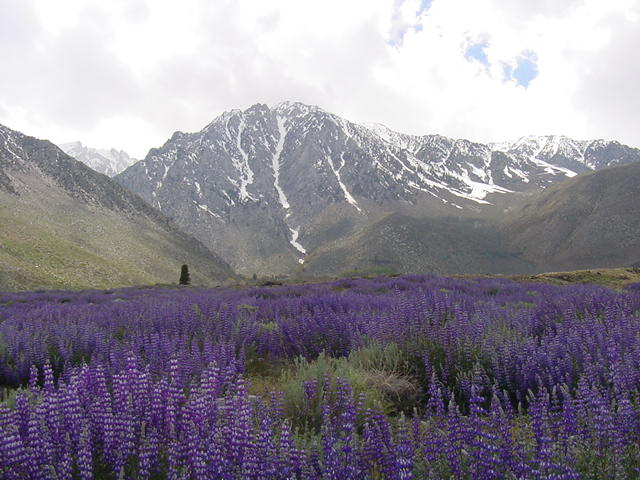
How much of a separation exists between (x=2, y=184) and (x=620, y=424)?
12330 centimetres

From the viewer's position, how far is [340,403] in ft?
12.5

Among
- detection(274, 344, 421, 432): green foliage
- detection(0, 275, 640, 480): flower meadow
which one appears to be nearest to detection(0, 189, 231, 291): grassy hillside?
detection(0, 275, 640, 480): flower meadow

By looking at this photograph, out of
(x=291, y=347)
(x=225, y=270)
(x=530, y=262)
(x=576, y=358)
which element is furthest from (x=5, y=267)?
(x=530, y=262)

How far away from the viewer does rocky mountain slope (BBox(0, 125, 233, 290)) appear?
216 ft

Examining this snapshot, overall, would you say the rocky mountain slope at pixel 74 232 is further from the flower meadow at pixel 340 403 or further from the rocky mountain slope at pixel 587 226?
the rocky mountain slope at pixel 587 226

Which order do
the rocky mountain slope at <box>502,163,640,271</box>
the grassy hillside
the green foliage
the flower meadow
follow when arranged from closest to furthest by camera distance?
the flower meadow < the green foliage < the grassy hillside < the rocky mountain slope at <box>502,163,640,271</box>

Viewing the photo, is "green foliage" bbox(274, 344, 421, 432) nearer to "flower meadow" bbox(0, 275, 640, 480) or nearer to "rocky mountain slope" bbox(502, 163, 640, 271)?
"flower meadow" bbox(0, 275, 640, 480)

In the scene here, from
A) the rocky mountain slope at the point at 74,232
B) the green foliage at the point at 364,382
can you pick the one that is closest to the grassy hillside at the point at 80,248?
the rocky mountain slope at the point at 74,232

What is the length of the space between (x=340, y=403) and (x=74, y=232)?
4244 inches

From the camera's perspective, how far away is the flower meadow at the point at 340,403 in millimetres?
2564

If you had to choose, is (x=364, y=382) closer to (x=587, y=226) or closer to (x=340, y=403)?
(x=340, y=403)

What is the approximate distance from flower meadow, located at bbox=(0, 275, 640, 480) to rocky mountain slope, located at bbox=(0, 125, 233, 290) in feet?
174

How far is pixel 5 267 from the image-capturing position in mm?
53938

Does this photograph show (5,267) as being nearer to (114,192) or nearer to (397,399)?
(397,399)
